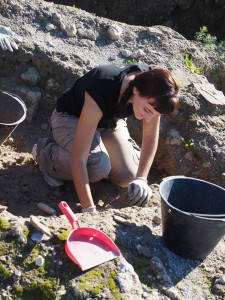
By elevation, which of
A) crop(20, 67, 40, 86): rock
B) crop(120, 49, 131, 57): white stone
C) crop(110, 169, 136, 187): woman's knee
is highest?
crop(120, 49, 131, 57): white stone

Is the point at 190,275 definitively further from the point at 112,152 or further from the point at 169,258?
the point at 112,152

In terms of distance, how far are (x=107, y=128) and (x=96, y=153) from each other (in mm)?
209

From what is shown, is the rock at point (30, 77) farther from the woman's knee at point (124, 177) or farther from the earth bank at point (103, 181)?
the woman's knee at point (124, 177)

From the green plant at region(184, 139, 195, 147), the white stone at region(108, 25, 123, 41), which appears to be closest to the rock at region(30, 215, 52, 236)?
the green plant at region(184, 139, 195, 147)

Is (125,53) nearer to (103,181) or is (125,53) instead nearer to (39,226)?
(103,181)

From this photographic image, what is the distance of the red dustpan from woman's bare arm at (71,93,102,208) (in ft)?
1.43

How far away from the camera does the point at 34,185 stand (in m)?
3.56

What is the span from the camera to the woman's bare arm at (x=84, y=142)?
9.83ft

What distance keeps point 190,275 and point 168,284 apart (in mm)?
165

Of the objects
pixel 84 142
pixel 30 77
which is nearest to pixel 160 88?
pixel 84 142

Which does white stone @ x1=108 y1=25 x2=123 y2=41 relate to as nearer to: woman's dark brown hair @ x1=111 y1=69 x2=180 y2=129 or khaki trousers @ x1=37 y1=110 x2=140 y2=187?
khaki trousers @ x1=37 y1=110 x2=140 y2=187

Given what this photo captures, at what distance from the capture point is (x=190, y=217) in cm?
256

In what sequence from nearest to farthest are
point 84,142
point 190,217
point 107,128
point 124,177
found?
1. point 190,217
2. point 84,142
3. point 107,128
4. point 124,177

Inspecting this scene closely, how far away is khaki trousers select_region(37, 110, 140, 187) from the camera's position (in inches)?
134
